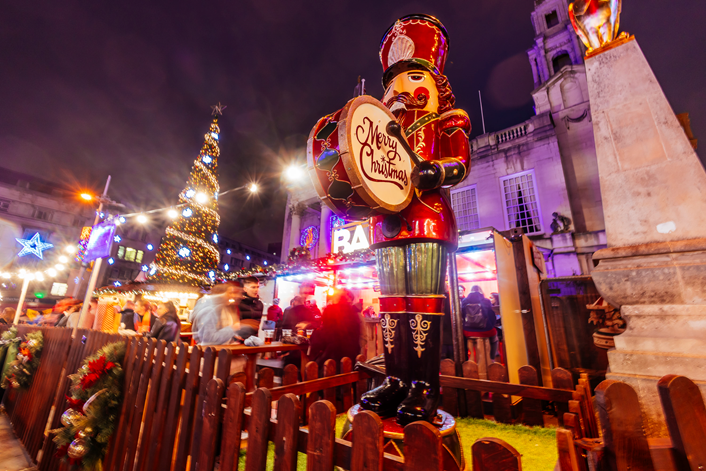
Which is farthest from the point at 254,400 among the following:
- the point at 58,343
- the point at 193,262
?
the point at 193,262

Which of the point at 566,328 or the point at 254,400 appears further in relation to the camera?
the point at 566,328

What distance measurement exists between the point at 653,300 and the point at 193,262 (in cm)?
1798

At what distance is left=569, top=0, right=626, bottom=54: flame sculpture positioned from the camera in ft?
7.47

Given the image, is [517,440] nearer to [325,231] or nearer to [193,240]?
[193,240]

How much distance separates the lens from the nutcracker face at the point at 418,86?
2.29 meters

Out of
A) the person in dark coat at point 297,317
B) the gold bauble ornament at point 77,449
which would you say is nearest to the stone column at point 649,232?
the gold bauble ornament at point 77,449

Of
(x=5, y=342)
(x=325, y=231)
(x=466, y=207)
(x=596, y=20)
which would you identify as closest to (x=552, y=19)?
(x=466, y=207)

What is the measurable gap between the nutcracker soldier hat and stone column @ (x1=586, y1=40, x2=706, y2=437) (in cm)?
131

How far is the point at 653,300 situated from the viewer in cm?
175

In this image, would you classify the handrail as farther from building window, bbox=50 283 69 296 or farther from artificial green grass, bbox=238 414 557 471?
building window, bbox=50 283 69 296

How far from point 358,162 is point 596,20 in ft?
8.26

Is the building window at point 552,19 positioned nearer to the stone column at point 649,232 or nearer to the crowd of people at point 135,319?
the stone column at point 649,232

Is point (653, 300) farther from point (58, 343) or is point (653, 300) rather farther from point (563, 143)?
point (563, 143)

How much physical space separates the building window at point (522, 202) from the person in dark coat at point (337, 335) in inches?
462
